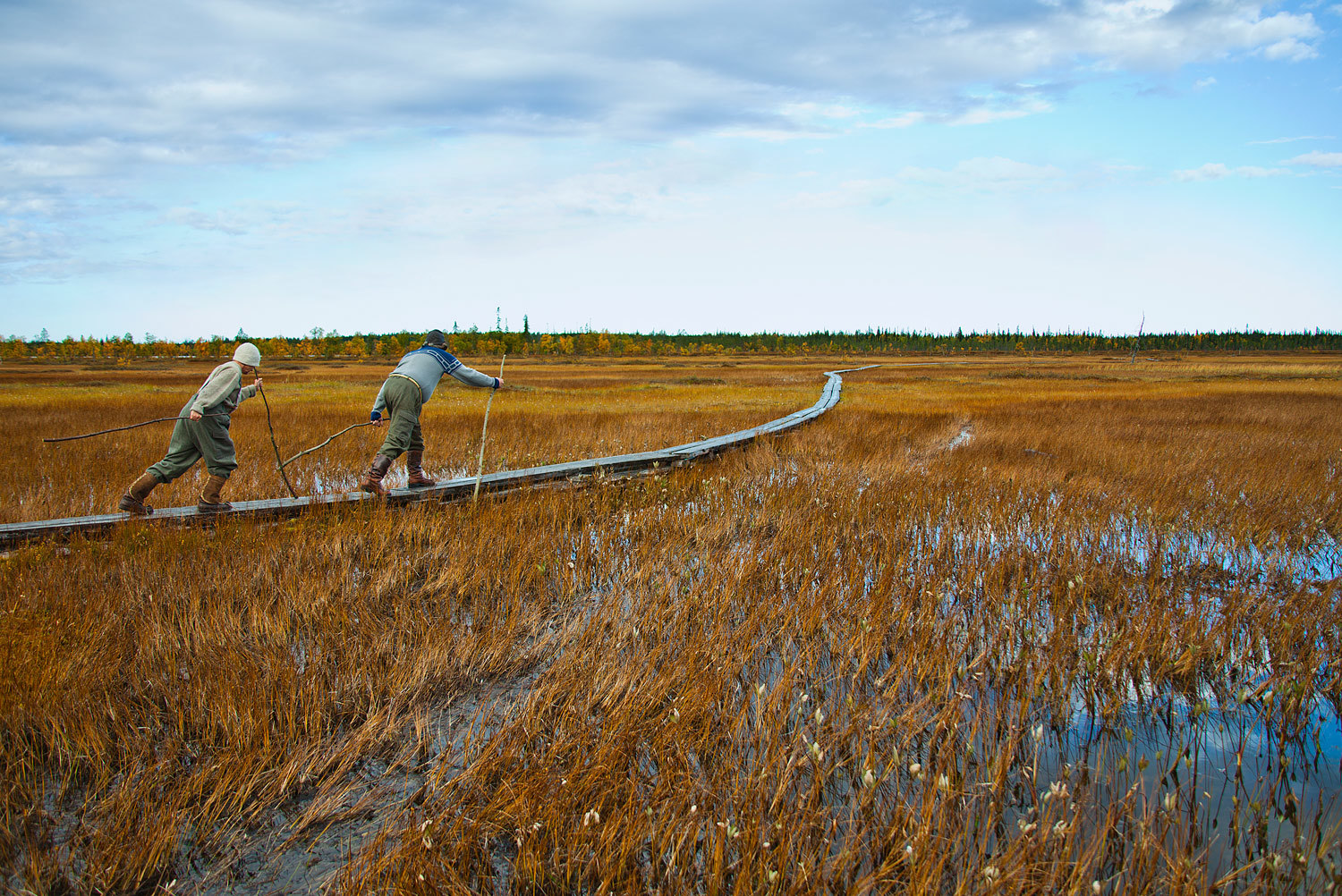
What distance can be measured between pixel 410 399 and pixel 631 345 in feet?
383

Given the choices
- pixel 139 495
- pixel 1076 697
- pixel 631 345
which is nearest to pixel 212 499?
pixel 139 495

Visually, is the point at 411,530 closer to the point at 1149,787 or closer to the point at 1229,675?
the point at 1149,787

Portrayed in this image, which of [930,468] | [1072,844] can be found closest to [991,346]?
[930,468]

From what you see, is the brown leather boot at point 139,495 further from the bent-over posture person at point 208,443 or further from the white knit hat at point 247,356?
the white knit hat at point 247,356

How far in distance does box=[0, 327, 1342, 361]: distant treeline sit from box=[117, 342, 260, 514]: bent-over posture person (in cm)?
9494

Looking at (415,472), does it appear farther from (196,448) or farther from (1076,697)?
(1076,697)

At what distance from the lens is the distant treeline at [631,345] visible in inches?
4267

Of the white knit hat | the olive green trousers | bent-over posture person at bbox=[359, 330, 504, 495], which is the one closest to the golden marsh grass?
bent-over posture person at bbox=[359, 330, 504, 495]

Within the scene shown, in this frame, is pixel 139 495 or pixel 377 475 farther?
pixel 377 475

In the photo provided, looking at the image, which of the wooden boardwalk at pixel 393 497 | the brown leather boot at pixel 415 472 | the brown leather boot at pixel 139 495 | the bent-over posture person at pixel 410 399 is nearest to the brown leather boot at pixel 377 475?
the bent-over posture person at pixel 410 399

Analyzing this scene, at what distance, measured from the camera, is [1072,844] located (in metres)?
2.45

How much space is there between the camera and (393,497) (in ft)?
23.9

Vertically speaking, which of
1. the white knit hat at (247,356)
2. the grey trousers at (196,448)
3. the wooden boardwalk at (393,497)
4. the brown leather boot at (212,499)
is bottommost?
the wooden boardwalk at (393,497)

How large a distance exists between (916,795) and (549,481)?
6.61 m
